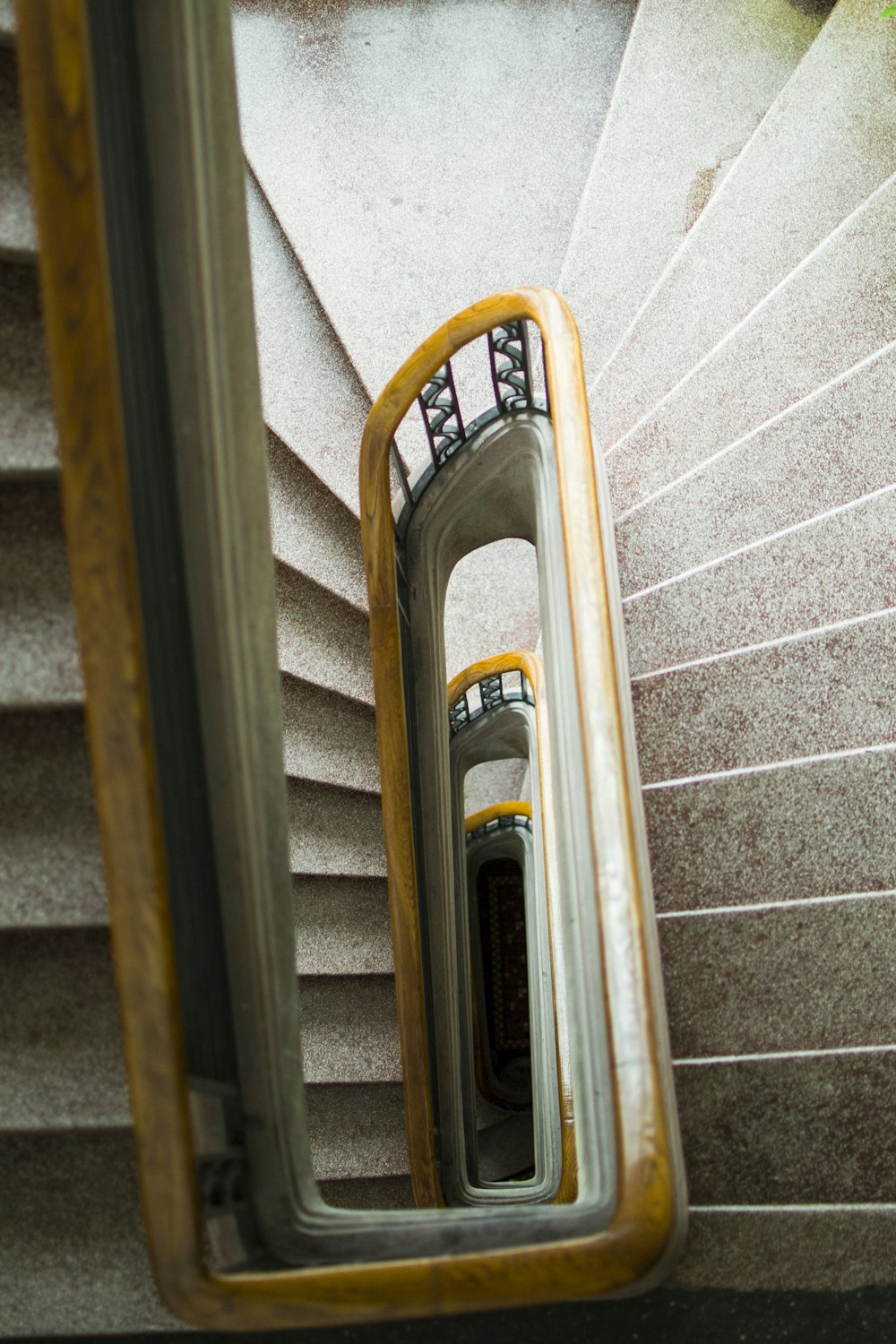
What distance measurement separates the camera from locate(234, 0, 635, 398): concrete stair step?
5.34 meters

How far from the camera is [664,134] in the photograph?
4926 mm

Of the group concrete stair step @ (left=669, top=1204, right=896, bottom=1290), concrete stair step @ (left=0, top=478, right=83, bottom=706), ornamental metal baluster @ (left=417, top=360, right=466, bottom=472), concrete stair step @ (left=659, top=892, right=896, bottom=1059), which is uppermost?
ornamental metal baluster @ (left=417, top=360, right=466, bottom=472)

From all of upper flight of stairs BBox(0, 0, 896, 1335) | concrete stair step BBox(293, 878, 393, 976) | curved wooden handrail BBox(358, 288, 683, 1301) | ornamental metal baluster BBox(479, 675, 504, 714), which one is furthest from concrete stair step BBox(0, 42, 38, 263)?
ornamental metal baluster BBox(479, 675, 504, 714)

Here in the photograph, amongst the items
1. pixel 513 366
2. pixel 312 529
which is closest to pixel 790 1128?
pixel 513 366

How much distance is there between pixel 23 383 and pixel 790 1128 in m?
2.24

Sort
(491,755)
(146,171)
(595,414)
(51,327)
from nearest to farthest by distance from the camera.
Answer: (51,327)
(146,171)
(595,414)
(491,755)

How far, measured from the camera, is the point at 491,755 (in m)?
6.18

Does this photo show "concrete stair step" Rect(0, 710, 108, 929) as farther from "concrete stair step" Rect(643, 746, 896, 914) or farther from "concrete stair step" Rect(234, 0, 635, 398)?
"concrete stair step" Rect(234, 0, 635, 398)

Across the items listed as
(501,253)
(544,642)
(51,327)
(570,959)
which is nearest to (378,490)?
(544,642)

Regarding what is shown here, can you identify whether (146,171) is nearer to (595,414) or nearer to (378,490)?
(378,490)

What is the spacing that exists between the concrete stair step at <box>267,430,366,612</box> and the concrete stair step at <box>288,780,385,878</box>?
0.80 meters

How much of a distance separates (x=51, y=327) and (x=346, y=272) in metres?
4.47

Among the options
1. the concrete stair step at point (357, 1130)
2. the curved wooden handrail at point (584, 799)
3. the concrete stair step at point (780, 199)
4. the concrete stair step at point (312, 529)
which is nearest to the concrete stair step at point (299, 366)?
the concrete stair step at point (312, 529)

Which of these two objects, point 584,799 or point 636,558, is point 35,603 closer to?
point 584,799
